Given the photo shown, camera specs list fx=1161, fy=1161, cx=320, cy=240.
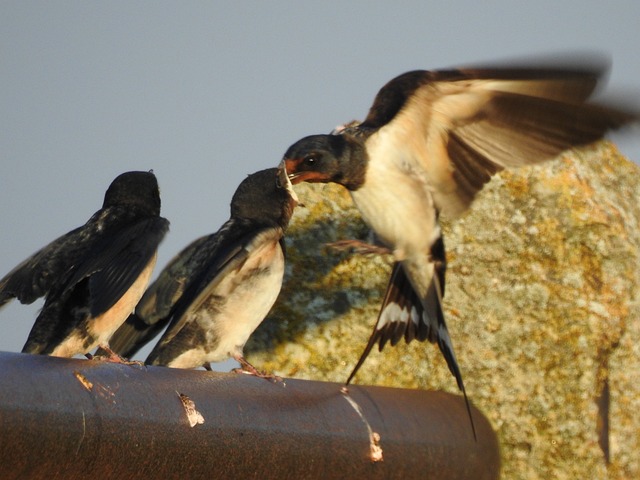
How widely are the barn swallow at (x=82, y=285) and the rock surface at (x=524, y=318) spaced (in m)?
1.16

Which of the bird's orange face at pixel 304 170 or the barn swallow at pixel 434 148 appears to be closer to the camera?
the barn swallow at pixel 434 148

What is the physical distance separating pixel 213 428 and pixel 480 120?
2.05 m

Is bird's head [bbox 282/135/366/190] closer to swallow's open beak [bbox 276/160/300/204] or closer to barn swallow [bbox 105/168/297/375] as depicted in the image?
swallow's open beak [bbox 276/160/300/204]

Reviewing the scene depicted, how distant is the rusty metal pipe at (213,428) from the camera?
8.34 feet

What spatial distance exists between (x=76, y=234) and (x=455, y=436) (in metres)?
1.56

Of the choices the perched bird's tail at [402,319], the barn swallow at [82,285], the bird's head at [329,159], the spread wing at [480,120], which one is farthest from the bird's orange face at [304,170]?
the barn swallow at [82,285]

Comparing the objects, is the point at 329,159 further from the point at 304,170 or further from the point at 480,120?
the point at 480,120

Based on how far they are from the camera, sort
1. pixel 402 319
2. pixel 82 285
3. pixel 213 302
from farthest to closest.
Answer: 1. pixel 402 319
2. pixel 213 302
3. pixel 82 285

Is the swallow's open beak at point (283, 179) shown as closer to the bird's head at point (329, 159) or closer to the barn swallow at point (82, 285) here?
the bird's head at point (329, 159)

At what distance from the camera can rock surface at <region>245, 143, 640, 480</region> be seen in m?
4.98

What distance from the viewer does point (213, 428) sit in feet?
10.1

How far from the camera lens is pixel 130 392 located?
2.90 m

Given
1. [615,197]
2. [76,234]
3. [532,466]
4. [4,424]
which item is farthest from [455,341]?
[4,424]

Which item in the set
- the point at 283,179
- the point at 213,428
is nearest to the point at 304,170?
the point at 283,179
